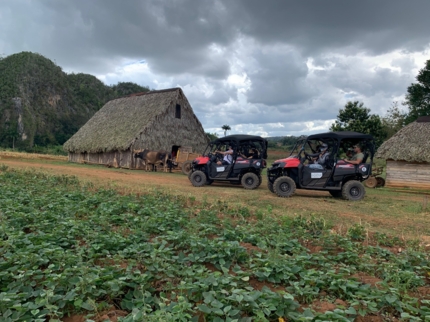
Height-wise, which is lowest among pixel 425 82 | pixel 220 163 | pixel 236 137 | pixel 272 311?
pixel 272 311

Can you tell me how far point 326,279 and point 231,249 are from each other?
114 cm

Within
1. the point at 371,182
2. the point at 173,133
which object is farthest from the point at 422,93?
the point at 173,133

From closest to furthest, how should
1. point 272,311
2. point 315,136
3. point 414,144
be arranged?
point 272,311 → point 315,136 → point 414,144

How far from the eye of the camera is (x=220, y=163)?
42.5 feet

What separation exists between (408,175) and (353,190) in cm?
944

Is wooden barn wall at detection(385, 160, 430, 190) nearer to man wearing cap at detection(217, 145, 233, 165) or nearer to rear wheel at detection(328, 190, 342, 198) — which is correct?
rear wheel at detection(328, 190, 342, 198)

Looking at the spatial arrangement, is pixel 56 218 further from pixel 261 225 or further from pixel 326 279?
pixel 326 279

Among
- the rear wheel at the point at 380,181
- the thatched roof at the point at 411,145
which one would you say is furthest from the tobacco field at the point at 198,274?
the thatched roof at the point at 411,145

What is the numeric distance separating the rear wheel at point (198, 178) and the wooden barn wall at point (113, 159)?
31.3ft

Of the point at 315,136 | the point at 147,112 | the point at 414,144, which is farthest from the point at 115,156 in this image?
the point at 414,144

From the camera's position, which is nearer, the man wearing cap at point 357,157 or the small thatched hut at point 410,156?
the man wearing cap at point 357,157

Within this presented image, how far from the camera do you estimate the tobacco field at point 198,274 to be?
292cm

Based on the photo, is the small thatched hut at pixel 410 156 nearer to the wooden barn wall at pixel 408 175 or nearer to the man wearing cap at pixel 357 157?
the wooden barn wall at pixel 408 175

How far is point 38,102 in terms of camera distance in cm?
4547
